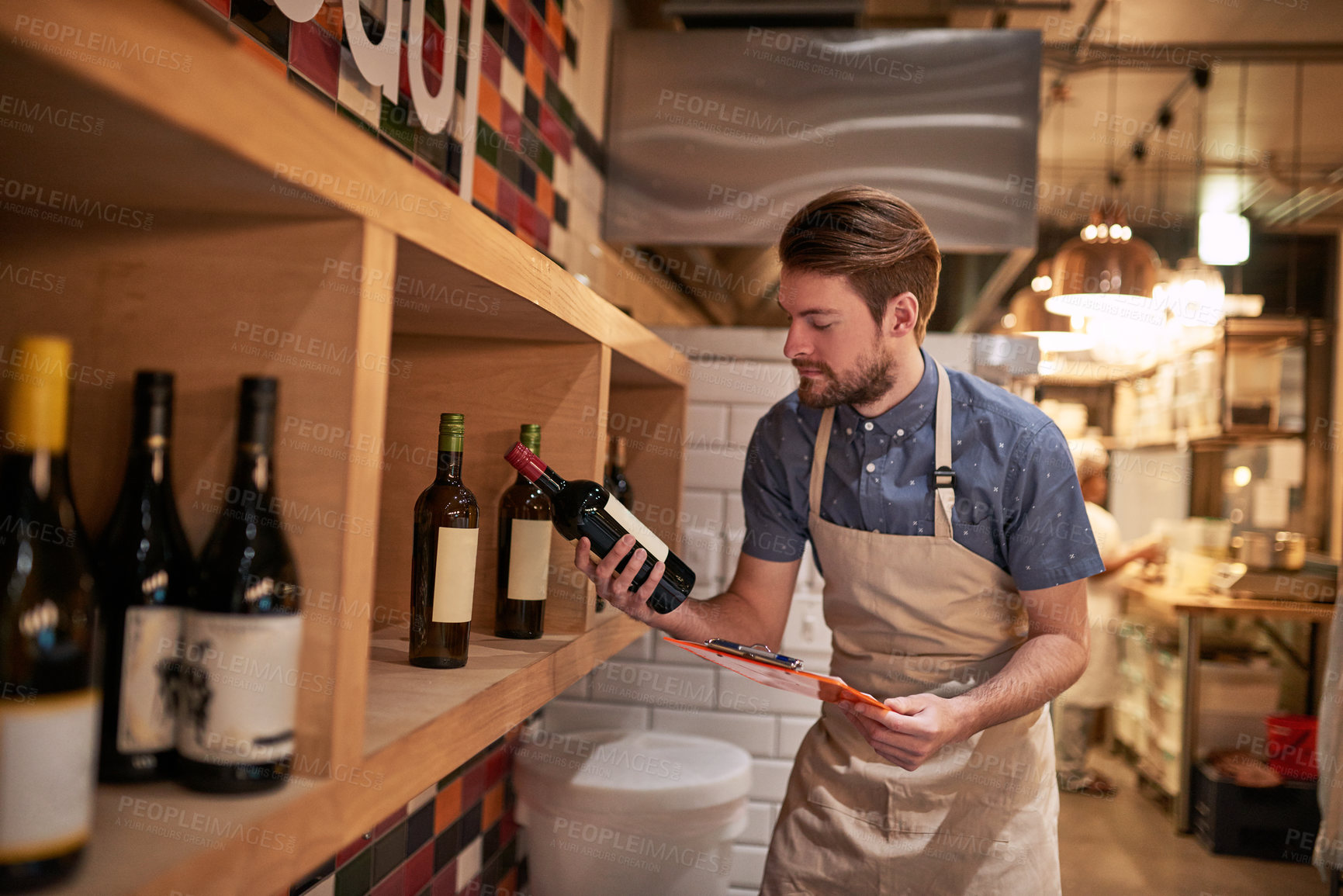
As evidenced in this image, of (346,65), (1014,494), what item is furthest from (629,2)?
(1014,494)

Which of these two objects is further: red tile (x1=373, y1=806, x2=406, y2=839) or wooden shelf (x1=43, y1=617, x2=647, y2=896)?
red tile (x1=373, y1=806, x2=406, y2=839)

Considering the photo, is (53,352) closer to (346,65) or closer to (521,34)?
(346,65)

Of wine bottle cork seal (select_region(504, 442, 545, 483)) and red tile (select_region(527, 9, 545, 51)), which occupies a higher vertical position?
red tile (select_region(527, 9, 545, 51))

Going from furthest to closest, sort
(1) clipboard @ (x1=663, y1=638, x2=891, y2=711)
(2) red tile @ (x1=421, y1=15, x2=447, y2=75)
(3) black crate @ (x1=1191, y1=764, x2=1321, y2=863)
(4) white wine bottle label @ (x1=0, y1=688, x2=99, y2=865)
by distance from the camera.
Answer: (3) black crate @ (x1=1191, y1=764, x2=1321, y2=863)
(2) red tile @ (x1=421, y1=15, x2=447, y2=75)
(1) clipboard @ (x1=663, y1=638, x2=891, y2=711)
(4) white wine bottle label @ (x1=0, y1=688, x2=99, y2=865)

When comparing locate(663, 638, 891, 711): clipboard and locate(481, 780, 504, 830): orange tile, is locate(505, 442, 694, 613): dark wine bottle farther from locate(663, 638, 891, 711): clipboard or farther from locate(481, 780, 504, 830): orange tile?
locate(481, 780, 504, 830): orange tile

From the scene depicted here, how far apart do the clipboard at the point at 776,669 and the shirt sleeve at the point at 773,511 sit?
448 mm

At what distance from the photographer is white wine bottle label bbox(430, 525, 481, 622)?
106 cm

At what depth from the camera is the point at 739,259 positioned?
2898mm

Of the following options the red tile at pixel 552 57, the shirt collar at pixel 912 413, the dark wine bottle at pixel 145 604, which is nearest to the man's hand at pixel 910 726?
the shirt collar at pixel 912 413

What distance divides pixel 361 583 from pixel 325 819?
0.56ft

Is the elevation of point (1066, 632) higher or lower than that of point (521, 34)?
lower

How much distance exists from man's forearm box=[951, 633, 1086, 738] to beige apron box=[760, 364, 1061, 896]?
113mm

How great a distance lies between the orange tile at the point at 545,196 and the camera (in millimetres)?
2248

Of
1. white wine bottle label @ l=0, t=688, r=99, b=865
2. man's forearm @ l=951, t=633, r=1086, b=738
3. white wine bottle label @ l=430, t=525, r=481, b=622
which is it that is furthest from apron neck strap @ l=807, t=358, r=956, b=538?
white wine bottle label @ l=0, t=688, r=99, b=865
